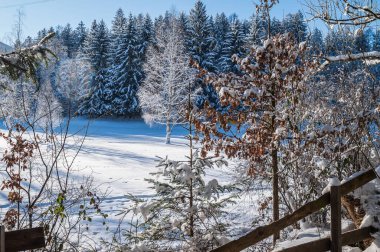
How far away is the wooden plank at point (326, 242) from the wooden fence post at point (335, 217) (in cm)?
6

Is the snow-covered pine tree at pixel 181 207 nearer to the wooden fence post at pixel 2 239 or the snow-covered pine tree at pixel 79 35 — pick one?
the wooden fence post at pixel 2 239

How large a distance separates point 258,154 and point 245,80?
1.18m

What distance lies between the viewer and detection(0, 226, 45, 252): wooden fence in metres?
2.22

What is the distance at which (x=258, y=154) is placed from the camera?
5484 millimetres

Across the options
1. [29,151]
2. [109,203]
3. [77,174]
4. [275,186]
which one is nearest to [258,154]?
→ [275,186]

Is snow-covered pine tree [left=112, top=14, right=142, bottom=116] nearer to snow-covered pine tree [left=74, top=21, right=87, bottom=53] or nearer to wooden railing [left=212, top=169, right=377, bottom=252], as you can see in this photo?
snow-covered pine tree [left=74, top=21, right=87, bottom=53]

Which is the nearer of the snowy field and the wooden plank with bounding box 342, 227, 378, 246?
the wooden plank with bounding box 342, 227, 378, 246

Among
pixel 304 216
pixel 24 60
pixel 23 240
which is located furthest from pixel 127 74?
pixel 23 240

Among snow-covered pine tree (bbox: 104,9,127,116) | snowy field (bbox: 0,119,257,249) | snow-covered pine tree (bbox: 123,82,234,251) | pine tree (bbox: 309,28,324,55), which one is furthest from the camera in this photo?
snow-covered pine tree (bbox: 104,9,127,116)

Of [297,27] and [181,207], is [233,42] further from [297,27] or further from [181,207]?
[181,207]

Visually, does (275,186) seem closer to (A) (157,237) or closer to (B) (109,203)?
(A) (157,237)

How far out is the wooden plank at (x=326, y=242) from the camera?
2812 millimetres

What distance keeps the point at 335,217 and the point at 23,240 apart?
7.63ft

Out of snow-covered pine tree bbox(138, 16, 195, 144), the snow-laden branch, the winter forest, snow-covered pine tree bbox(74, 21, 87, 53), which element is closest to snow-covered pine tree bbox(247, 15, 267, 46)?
the winter forest
